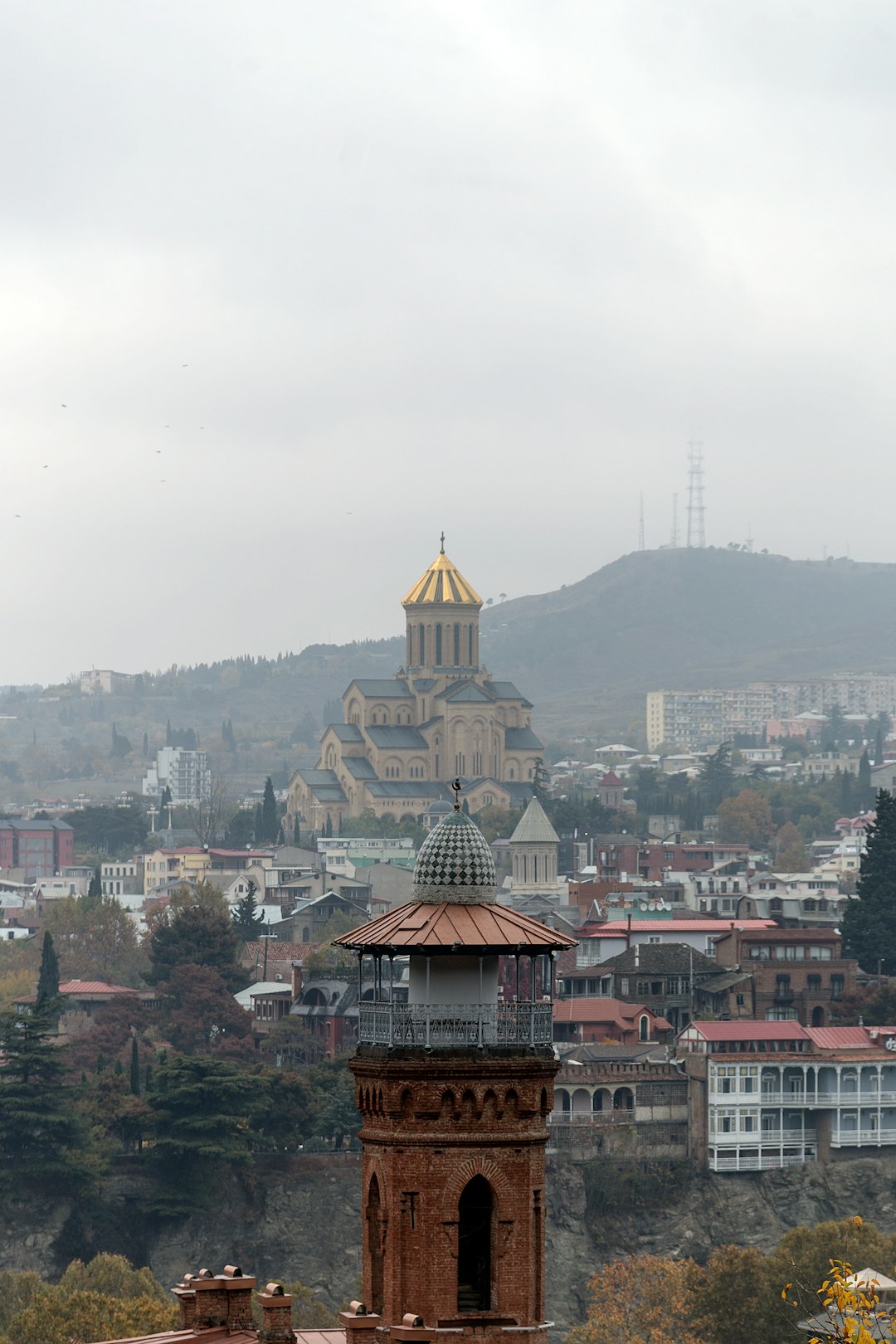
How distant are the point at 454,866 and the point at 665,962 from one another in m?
119

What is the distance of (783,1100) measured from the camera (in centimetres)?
12838

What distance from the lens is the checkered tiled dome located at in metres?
32.1

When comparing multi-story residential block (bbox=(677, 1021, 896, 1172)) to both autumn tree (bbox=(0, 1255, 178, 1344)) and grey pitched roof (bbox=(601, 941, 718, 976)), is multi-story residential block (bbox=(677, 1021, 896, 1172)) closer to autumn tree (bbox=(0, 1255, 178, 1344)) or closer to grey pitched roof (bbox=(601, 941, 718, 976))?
grey pitched roof (bbox=(601, 941, 718, 976))

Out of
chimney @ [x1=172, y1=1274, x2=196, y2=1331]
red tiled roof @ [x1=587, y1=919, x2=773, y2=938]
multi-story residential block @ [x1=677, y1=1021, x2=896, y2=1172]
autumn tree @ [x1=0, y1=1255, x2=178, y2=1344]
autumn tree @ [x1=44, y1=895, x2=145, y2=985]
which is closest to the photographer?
chimney @ [x1=172, y1=1274, x2=196, y2=1331]

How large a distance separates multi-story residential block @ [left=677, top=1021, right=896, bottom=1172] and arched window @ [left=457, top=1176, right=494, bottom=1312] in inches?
3832

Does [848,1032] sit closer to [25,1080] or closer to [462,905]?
[25,1080]

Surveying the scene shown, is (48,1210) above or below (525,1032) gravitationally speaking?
below

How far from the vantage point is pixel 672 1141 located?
128 m

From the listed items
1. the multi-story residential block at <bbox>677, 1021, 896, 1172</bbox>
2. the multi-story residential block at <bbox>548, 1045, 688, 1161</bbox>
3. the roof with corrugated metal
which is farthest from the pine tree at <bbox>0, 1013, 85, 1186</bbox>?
the roof with corrugated metal

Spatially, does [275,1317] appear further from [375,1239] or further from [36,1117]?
[36,1117]

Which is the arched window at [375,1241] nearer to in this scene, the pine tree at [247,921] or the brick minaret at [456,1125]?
the brick minaret at [456,1125]

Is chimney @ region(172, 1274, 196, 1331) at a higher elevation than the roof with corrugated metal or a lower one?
lower

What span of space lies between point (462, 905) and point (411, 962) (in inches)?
29.3

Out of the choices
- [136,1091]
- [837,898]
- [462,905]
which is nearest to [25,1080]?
[136,1091]
